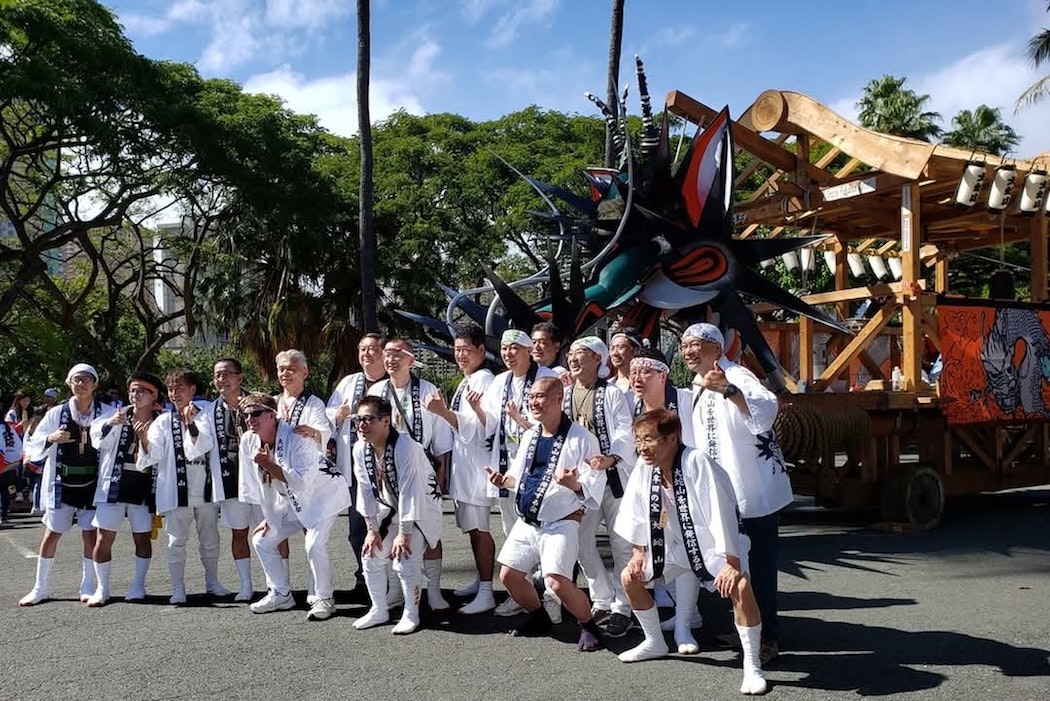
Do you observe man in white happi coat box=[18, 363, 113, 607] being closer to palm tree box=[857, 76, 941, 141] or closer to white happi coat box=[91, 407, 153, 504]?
white happi coat box=[91, 407, 153, 504]

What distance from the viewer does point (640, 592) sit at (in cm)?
498

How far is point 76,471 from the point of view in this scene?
7.15 metres

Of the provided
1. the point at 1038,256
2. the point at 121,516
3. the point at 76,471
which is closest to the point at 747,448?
the point at 121,516

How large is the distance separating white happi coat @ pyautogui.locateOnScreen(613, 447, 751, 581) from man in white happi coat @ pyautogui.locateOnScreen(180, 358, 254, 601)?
3.13 m

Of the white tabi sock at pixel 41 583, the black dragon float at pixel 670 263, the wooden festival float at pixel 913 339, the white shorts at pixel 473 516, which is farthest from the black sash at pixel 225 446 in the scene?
the wooden festival float at pixel 913 339

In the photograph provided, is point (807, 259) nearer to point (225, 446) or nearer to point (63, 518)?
point (225, 446)

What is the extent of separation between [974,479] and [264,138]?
15.0 metres

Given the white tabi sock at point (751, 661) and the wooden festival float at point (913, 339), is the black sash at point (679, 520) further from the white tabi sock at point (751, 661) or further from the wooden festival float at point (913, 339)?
the wooden festival float at point (913, 339)

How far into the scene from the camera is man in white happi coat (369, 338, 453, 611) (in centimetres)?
647

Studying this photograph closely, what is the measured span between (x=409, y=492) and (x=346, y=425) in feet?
3.12

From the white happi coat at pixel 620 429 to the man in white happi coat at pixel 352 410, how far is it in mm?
1674

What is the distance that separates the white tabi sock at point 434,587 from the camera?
6.50m

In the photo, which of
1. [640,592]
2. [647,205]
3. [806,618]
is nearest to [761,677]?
[640,592]

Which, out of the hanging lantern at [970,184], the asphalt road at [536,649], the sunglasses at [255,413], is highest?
the hanging lantern at [970,184]
